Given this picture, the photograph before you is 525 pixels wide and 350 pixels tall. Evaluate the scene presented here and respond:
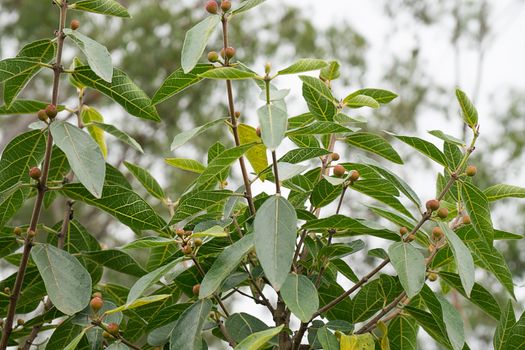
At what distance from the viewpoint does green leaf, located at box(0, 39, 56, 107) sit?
119 cm

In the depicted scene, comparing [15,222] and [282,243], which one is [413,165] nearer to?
[15,222]

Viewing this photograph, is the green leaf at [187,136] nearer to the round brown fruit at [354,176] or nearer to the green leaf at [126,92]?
the green leaf at [126,92]

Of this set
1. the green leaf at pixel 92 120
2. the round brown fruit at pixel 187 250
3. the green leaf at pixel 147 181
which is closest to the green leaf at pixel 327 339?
the round brown fruit at pixel 187 250

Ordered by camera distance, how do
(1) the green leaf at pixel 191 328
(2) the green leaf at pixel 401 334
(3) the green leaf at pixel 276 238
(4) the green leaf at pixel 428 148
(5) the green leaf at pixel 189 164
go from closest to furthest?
(3) the green leaf at pixel 276 238, (1) the green leaf at pixel 191 328, (4) the green leaf at pixel 428 148, (2) the green leaf at pixel 401 334, (5) the green leaf at pixel 189 164

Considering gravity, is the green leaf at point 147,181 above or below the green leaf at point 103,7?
below

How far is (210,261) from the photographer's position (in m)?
1.22

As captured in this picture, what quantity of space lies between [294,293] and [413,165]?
857cm

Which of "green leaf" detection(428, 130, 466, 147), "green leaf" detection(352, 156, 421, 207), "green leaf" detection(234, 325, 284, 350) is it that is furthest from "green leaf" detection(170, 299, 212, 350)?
"green leaf" detection(428, 130, 466, 147)

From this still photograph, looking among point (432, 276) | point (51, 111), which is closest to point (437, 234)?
point (432, 276)

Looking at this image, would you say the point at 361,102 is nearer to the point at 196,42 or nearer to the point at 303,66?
the point at 303,66

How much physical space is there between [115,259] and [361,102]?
0.51 m

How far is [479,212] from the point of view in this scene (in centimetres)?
113

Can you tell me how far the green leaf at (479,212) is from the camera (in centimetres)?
113

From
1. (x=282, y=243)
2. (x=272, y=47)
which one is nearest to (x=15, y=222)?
(x=272, y=47)
